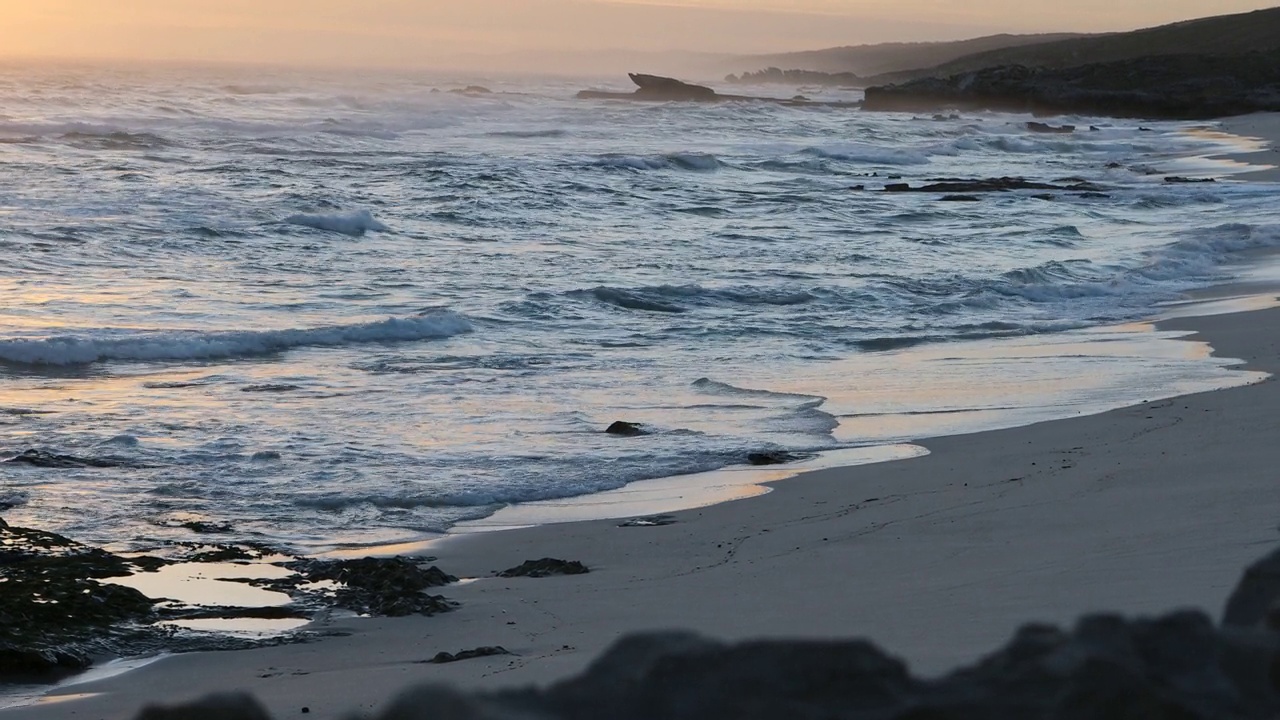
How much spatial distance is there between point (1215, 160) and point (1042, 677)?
112ft

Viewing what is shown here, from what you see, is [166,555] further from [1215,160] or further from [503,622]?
[1215,160]

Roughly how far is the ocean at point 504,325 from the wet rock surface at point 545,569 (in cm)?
77

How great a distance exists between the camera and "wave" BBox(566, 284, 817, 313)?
40.2ft

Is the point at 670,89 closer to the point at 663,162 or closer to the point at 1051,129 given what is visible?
the point at 1051,129

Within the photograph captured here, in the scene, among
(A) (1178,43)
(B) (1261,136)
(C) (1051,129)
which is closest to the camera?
(B) (1261,136)

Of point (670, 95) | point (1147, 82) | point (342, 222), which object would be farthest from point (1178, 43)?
point (342, 222)

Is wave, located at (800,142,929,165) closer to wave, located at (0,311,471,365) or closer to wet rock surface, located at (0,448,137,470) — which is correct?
wave, located at (0,311,471,365)

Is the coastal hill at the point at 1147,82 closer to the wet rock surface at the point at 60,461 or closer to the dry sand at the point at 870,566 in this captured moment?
the dry sand at the point at 870,566

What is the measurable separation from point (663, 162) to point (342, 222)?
47.9 feet

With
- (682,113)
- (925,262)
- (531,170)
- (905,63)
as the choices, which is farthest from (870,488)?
(905,63)

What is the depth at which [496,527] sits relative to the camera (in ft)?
18.7

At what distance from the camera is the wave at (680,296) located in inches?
483

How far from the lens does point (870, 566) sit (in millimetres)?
4527

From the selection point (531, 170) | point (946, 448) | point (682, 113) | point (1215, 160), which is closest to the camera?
point (946, 448)
